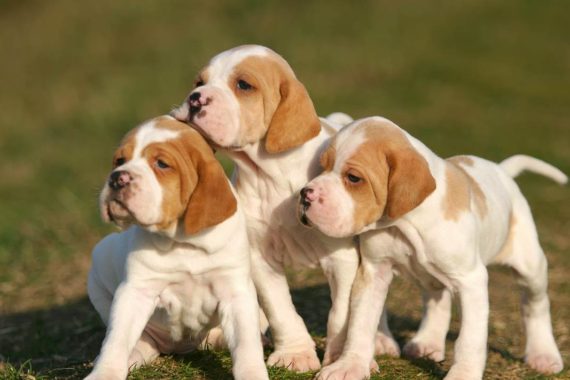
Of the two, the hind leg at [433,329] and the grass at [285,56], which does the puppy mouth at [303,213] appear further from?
the grass at [285,56]

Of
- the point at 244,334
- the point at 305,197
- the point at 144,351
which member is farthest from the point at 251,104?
the point at 144,351

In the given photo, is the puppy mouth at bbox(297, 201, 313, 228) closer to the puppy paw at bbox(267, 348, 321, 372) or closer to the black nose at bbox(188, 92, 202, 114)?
the black nose at bbox(188, 92, 202, 114)

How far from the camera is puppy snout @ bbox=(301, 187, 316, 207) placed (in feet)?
19.6

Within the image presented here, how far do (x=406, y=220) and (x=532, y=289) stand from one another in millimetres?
1761

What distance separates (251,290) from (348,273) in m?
0.82

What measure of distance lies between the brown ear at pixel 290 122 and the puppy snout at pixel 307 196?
1.53 feet

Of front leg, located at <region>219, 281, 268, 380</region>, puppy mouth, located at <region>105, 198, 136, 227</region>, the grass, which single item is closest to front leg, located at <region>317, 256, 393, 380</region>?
front leg, located at <region>219, 281, 268, 380</region>

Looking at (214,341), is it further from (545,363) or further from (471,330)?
(545,363)

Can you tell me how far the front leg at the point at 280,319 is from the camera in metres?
6.88

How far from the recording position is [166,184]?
577 cm

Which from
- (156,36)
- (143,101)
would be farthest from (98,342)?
(156,36)

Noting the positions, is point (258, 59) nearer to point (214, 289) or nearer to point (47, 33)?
point (214, 289)

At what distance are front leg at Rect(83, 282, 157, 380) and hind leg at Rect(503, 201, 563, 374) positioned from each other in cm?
267

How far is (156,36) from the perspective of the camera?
2300 cm
